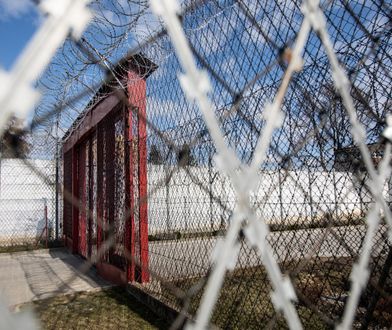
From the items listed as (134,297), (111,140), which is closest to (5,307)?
(134,297)

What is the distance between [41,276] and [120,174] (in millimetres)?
2160

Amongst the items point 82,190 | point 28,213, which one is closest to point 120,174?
point 82,190

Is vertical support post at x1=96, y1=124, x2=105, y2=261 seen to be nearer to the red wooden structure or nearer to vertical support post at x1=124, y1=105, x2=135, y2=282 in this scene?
the red wooden structure

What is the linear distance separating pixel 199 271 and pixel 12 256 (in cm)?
578

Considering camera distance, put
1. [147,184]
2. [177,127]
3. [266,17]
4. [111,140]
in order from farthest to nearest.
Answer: [111,140] → [147,184] → [177,127] → [266,17]

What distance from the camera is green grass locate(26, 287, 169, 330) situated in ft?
10.4

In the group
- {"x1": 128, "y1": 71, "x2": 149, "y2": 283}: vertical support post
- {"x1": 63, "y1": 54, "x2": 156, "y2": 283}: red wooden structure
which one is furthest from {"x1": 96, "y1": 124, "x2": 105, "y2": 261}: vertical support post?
{"x1": 128, "y1": 71, "x2": 149, "y2": 283}: vertical support post

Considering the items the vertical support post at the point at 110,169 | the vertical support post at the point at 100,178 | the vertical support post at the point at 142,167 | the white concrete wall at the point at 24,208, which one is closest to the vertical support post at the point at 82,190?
the vertical support post at the point at 100,178

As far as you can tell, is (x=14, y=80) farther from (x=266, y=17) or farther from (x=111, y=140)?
(x=111, y=140)

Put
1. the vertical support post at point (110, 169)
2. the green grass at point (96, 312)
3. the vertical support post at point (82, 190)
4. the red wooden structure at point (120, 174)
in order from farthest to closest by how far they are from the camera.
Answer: the vertical support post at point (82, 190) → the vertical support post at point (110, 169) → the red wooden structure at point (120, 174) → the green grass at point (96, 312)

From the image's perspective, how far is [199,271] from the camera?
120 inches

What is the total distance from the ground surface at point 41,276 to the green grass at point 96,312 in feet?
0.56

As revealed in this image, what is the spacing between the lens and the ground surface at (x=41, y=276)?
4250 millimetres

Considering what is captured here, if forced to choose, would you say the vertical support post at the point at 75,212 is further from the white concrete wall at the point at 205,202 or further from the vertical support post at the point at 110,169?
the white concrete wall at the point at 205,202
